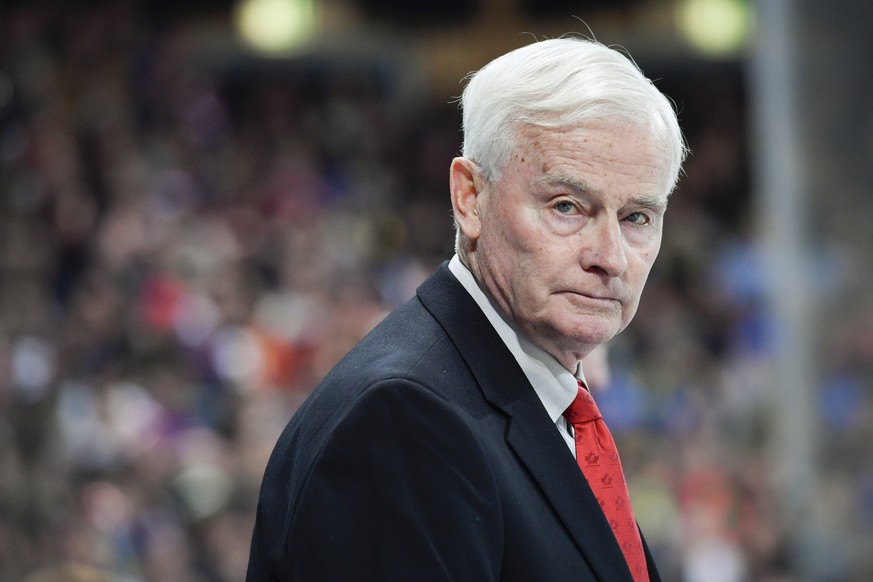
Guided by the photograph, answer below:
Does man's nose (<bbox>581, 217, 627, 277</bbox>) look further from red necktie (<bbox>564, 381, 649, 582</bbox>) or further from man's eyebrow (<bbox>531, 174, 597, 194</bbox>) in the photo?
red necktie (<bbox>564, 381, 649, 582</bbox>)

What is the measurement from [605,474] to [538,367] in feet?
0.45

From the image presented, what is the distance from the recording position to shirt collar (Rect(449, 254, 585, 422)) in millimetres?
1388

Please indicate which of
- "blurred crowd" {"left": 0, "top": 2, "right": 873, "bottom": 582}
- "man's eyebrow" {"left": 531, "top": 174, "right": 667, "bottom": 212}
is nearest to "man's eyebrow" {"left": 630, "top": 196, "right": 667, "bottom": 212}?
"man's eyebrow" {"left": 531, "top": 174, "right": 667, "bottom": 212}

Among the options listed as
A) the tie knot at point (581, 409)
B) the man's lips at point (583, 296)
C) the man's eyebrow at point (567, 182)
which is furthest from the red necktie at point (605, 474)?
the man's eyebrow at point (567, 182)

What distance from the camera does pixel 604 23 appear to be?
427 inches

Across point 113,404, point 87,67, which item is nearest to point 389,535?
point 113,404

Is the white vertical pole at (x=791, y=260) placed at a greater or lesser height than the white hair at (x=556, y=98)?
lesser

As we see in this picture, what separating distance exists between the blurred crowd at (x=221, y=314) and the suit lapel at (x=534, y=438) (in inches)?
75.9

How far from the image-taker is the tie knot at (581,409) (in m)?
1.42

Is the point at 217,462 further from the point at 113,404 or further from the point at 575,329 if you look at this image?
→ the point at 575,329

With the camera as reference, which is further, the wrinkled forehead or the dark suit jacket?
the wrinkled forehead

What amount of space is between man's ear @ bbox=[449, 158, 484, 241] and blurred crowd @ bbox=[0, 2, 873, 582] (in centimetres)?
190

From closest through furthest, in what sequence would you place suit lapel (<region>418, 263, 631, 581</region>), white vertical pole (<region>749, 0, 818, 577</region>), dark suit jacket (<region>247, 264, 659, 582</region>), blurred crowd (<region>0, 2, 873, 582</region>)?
dark suit jacket (<region>247, 264, 659, 582</region>) → suit lapel (<region>418, 263, 631, 581</region>) → blurred crowd (<region>0, 2, 873, 582</region>) → white vertical pole (<region>749, 0, 818, 577</region>)

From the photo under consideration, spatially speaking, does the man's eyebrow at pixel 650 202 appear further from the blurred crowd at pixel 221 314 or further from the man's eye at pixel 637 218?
the blurred crowd at pixel 221 314
